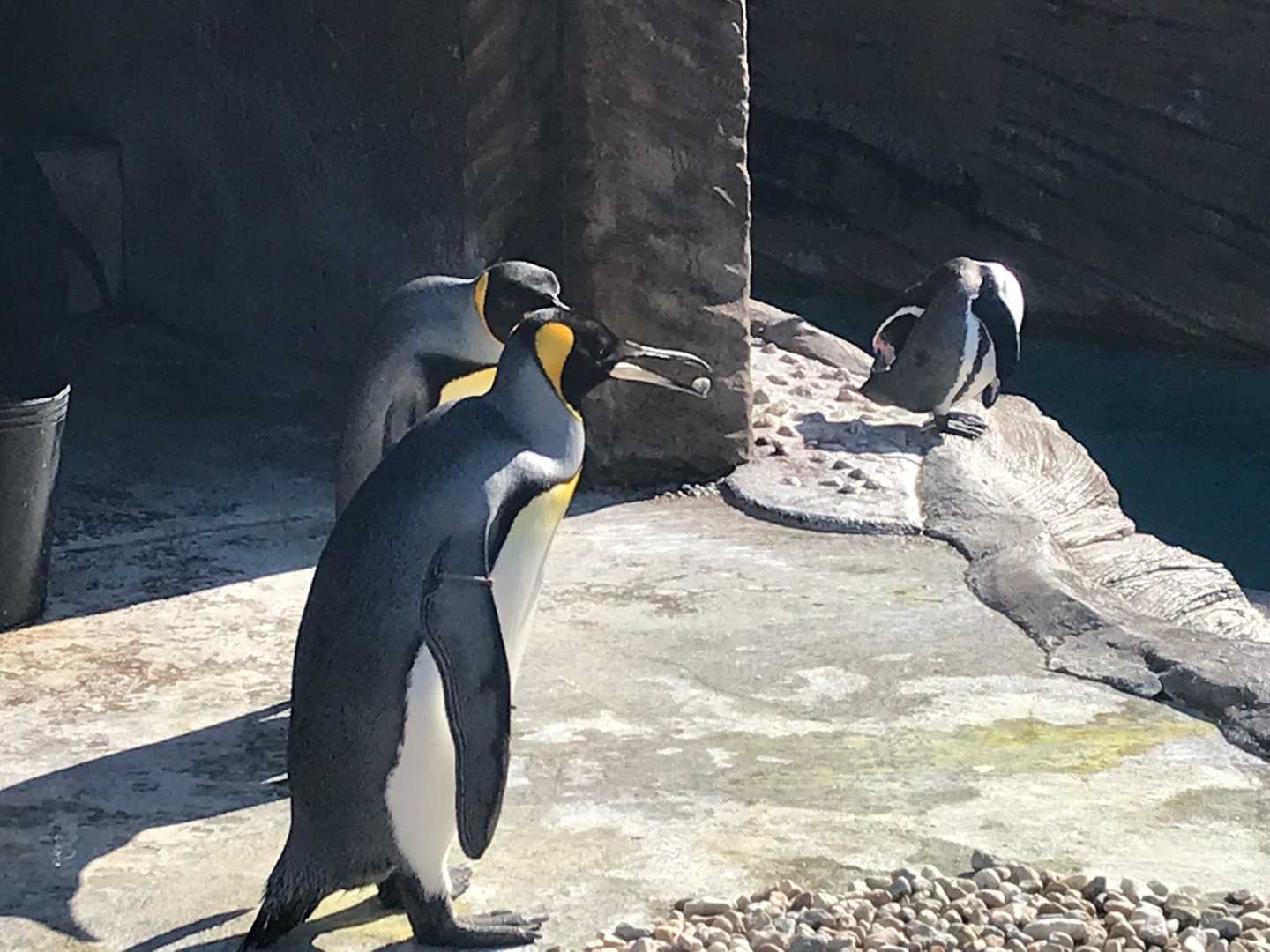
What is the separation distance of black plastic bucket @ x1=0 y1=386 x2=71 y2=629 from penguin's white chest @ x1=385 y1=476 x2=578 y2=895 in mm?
1795

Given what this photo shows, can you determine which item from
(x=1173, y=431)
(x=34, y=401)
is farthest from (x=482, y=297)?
(x=1173, y=431)

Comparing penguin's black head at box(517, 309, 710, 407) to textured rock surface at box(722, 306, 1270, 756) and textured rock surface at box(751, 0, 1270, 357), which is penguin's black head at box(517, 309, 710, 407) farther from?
textured rock surface at box(751, 0, 1270, 357)

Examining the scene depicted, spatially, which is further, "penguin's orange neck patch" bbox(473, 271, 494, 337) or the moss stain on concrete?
"penguin's orange neck patch" bbox(473, 271, 494, 337)

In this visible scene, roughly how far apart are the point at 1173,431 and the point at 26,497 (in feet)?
23.4

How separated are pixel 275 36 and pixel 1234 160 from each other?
19.2 ft

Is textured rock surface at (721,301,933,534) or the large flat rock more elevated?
the large flat rock

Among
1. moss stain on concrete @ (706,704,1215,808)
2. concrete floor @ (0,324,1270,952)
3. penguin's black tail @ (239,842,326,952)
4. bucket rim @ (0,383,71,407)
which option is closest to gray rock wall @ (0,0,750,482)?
concrete floor @ (0,324,1270,952)

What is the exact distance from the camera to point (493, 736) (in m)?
3.03

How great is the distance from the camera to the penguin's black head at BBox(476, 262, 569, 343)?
4168 mm

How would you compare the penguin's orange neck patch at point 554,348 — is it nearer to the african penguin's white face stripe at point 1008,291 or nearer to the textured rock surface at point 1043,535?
the textured rock surface at point 1043,535

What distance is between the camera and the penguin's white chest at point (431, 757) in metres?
3.08

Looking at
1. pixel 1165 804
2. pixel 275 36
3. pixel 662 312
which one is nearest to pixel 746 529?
pixel 662 312

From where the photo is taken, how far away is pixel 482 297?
421 cm

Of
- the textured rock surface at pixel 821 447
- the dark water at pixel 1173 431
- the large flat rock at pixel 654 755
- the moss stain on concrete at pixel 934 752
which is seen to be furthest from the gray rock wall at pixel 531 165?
the dark water at pixel 1173 431
